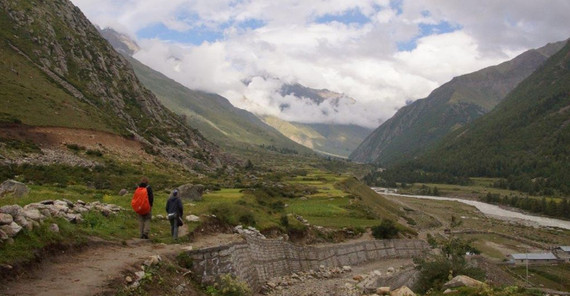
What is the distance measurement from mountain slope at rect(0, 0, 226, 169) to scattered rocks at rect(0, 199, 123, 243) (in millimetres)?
57002

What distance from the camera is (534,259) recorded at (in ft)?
284

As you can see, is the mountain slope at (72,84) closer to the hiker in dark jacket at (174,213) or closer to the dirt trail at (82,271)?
the hiker in dark jacket at (174,213)

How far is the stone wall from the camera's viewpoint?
74.6ft

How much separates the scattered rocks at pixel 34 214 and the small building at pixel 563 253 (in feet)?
308

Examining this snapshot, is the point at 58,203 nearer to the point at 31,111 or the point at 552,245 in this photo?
the point at 31,111

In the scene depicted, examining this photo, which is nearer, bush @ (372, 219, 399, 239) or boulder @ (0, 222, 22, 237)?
boulder @ (0, 222, 22, 237)

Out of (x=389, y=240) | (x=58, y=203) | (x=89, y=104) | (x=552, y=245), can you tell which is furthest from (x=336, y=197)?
(x=58, y=203)

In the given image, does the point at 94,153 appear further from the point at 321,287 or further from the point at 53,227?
the point at 53,227

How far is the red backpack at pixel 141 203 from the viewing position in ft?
77.3

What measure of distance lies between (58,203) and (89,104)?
9307 cm

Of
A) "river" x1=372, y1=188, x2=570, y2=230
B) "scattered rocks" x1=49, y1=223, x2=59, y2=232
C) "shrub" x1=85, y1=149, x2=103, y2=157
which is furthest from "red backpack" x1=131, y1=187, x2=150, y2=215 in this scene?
"river" x1=372, y1=188, x2=570, y2=230

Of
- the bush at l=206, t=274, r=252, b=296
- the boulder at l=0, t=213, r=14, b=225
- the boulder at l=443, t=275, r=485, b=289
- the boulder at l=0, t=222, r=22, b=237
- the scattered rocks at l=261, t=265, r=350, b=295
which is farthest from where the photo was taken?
the scattered rocks at l=261, t=265, r=350, b=295

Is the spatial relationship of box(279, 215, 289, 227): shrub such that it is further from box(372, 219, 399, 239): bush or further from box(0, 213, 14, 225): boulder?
box(0, 213, 14, 225): boulder

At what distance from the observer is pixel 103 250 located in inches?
795
